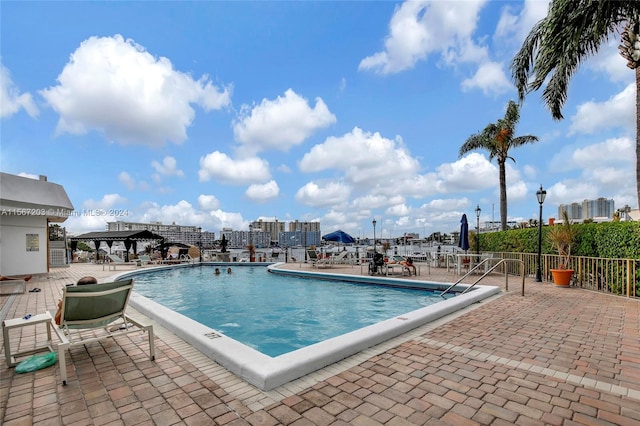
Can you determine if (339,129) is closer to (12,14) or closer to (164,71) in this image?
(164,71)

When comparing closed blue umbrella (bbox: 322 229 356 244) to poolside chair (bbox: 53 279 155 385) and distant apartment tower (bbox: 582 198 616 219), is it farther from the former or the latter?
distant apartment tower (bbox: 582 198 616 219)

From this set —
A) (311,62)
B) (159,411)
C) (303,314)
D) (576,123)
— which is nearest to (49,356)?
(159,411)

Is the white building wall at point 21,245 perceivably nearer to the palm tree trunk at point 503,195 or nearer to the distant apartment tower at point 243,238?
the palm tree trunk at point 503,195

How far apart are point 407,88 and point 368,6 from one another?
13.0ft

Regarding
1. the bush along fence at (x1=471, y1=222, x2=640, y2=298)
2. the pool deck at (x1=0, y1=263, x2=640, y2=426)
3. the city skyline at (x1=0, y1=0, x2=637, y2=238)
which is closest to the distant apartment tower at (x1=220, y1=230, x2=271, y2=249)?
the city skyline at (x1=0, y1=0, x2=637, y2=238)

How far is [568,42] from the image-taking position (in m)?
7.34

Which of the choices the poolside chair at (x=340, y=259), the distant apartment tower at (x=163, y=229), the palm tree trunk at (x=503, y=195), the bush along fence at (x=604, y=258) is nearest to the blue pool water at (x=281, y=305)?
the poolside chair at (x=340, y=259)

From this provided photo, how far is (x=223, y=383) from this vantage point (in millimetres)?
2896

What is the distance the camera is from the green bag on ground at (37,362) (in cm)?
322

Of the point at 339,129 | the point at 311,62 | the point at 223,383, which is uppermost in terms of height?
the point at 311,62

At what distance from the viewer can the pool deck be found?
235cm

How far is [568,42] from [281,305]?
380 inches

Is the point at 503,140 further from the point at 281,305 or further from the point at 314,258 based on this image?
the point at 281,305

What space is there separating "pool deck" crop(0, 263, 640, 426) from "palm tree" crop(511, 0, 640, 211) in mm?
6685
